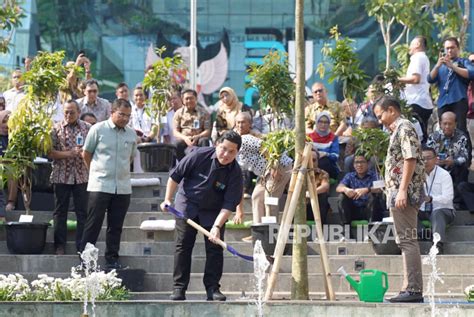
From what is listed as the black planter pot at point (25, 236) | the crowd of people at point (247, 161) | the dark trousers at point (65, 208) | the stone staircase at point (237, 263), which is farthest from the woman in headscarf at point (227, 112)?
the black planter pot at point (25, 236)

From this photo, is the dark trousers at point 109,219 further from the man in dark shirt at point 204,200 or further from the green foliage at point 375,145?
the green foliage at point 375,145

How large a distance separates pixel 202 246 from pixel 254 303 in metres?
3.98

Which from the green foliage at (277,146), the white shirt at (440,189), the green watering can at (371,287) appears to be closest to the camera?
the green watering can at (371,287)

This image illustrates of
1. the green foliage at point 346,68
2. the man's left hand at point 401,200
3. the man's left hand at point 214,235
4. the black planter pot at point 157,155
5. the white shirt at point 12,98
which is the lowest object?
the man's left hand at point 214,235

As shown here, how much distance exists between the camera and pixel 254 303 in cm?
1177

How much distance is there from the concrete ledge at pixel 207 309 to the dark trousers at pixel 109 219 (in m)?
2.89

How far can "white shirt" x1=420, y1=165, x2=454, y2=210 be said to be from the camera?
15648 mm

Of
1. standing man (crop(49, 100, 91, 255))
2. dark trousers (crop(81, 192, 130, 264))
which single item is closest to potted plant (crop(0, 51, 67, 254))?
standing man (crop(49, 100, 91, 255))

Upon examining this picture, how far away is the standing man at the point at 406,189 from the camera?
1248 centimetres

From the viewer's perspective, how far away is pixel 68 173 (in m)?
15.7

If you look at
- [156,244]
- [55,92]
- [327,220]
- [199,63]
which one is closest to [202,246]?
[156,244]

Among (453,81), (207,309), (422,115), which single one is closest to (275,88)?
(422,115)

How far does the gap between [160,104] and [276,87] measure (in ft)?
7.15

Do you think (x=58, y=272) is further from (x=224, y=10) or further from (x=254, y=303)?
(x=224, y=10)
